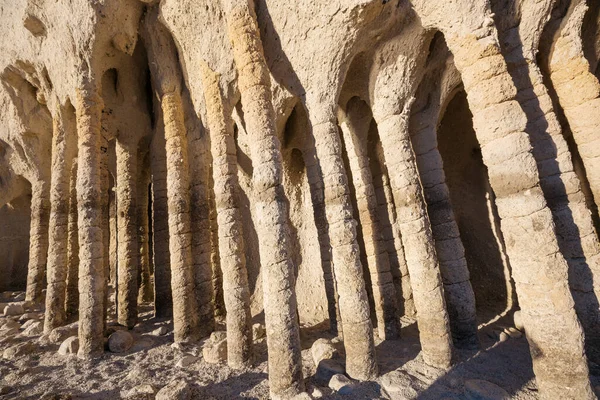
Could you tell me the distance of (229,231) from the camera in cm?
563

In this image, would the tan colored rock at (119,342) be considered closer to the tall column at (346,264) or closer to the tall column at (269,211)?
the tall column at (269,211)

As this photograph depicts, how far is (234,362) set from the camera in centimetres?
518

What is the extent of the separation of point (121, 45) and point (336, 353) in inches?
358

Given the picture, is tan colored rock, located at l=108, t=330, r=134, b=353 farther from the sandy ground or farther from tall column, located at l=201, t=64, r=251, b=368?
tall column, located at l=201, t=64, r=251, b=368

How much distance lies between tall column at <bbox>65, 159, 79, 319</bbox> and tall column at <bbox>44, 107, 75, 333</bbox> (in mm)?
418

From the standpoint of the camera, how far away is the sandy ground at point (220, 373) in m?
4.29

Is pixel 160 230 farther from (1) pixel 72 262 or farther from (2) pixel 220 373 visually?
(2) pixel 220 373

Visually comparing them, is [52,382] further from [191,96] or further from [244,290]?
[191,96]

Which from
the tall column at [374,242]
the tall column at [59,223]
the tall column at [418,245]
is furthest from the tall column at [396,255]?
the tall column at [59,223]

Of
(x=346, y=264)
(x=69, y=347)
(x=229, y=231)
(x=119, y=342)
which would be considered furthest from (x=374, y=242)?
(x=69, y=347)

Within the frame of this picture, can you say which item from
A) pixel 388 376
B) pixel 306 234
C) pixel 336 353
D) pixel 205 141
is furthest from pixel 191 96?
pixel 388 376

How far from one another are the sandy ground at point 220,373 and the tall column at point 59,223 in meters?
1.26

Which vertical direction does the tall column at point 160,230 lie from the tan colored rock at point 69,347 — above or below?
above

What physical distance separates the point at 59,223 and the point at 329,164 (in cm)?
799
